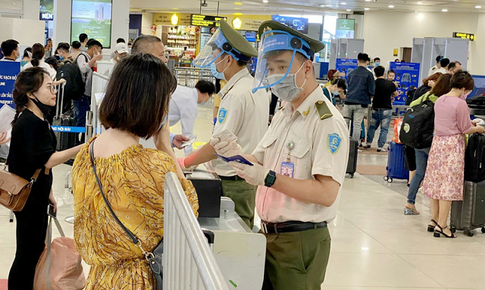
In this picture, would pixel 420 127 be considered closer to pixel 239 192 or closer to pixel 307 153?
pixel 239 192

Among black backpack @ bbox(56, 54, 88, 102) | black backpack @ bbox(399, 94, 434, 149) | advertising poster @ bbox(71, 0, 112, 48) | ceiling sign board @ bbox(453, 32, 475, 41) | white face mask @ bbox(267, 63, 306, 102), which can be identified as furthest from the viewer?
ceiling sign board @ bbox(453, 32, 475, 41)

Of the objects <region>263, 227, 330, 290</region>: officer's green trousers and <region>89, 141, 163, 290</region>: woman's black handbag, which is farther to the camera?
<region>263, 227, 330, 290</region>: officer's green trousers

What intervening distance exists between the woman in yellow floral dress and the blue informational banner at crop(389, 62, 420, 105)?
14.3 meters

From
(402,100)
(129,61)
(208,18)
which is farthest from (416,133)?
(208,18)

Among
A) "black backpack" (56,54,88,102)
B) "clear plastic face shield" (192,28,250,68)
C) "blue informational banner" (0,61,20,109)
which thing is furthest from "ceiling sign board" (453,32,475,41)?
"clear plastic face shield" (192,28,250,68)

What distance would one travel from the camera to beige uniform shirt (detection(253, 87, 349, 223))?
210 cm

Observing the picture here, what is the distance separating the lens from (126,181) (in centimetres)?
169

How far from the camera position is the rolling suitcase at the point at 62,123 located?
6.72 metres

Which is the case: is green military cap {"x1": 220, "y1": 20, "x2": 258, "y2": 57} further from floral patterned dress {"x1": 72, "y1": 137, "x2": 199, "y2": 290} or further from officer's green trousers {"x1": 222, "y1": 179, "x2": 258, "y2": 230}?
floral patterned dress {"x1": 72, "y1": 137, "x2": 199, "y2": 290}

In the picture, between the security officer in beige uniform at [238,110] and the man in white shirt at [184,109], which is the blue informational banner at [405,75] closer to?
the man in white shirt at [184,109]

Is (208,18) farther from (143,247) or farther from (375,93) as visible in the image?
(143,247)

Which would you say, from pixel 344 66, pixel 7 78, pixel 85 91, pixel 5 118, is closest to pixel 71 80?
pixel 85 91

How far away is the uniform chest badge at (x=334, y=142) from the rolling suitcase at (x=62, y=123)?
5.00 meters

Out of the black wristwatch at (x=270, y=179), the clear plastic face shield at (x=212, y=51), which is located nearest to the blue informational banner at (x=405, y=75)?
the clear plastic face shield at (x=212, y=51)
